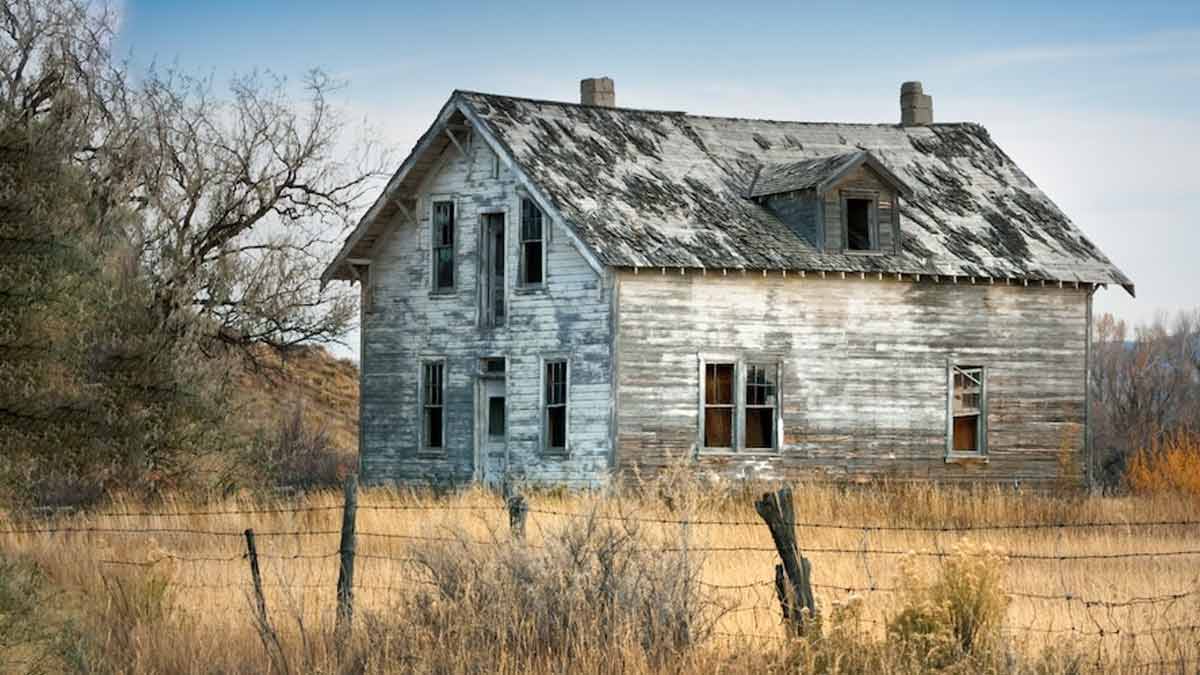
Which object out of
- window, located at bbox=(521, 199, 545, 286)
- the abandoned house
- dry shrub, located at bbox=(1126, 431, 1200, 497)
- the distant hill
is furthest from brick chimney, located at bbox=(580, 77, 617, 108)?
the distant hill

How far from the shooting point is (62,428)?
22.2 m

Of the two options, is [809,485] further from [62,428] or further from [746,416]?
[62,428]

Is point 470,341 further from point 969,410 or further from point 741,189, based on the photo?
point 969,410

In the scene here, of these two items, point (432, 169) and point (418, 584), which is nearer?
point (418, 584)

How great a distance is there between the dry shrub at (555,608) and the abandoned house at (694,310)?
1310 cm

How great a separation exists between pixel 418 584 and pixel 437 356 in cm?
1638

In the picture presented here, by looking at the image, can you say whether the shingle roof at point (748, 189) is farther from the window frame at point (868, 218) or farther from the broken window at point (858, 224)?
the broken window at point (858, 224)

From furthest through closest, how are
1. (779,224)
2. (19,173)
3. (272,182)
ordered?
1. (272,182)
2. (779,224)
3. (19,173)

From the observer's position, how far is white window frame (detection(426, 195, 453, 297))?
28.2 m

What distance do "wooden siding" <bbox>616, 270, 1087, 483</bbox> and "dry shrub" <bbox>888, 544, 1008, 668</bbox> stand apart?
1435cm

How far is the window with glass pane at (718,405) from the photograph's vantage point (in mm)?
26531

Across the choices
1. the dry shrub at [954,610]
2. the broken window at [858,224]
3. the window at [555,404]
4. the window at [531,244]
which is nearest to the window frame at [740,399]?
the window at [555,404]

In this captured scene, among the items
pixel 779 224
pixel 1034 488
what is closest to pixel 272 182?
pixel 779 224

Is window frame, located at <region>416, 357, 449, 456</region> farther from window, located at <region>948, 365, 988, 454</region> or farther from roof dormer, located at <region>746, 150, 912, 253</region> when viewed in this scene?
window, located at <region>948, 365, 988, 454</region>
